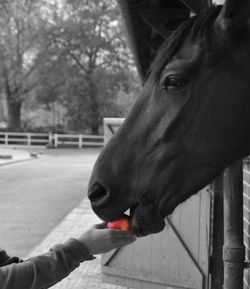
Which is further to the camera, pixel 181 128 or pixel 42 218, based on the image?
pixel 42 218

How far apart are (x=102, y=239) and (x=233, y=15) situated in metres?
1.13

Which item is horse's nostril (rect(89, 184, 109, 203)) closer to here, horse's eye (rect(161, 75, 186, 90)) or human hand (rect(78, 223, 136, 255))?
human hand (rect(78, 223, 136, 255))

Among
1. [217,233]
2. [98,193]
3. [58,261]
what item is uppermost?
[98,193]

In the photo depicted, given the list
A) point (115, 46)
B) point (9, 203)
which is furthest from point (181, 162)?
point (115, 46)

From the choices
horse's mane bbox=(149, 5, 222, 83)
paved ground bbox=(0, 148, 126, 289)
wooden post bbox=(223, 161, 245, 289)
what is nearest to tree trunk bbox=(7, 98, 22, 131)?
paved ground bbox=(0, 148, 126, 289)

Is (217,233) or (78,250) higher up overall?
(78,250)

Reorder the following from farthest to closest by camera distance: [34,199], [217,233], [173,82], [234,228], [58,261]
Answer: [34,199] < [217,233] < [234,228] < [58,261] < [173,82]

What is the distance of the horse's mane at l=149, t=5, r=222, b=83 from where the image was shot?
69.9 inches

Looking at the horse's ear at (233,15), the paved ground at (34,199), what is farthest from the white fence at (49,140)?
the horse's ear at (233,15)

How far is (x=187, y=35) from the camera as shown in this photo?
6.05 feet

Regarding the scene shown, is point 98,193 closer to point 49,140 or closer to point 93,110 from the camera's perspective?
point 49,140

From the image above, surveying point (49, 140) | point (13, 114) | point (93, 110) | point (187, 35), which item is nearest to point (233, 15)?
point (187, 35)

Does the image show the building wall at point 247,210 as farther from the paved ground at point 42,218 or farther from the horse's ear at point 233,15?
the paved ground at point 42,218

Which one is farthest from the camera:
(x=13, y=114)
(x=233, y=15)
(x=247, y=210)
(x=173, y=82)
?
(x=13, y=114)
